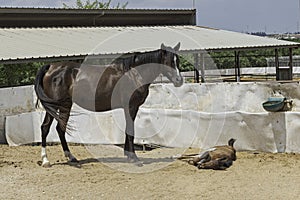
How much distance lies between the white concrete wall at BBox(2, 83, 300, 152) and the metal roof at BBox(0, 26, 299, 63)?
12.3ft

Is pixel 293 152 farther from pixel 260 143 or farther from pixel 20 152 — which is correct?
pixel 20 152

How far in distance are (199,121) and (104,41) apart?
961 centimetres

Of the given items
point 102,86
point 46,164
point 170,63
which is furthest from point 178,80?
point 46,164

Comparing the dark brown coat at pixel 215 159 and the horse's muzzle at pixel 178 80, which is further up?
the horse's muzzle at pixel 178 80

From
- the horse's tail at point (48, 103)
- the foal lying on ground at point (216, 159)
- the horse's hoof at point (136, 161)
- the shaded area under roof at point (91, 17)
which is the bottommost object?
the horse's hoof at point (136, 161)

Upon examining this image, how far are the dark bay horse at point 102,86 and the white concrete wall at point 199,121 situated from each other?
1.28 m

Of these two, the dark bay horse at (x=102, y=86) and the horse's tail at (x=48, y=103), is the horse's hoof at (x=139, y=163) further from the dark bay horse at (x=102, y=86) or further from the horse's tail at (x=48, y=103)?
the horse's tail at (x=48, y=103)

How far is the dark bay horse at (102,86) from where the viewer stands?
7645 mm

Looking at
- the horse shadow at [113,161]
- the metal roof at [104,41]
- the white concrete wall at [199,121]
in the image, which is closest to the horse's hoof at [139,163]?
the horse shadow at [113,161]

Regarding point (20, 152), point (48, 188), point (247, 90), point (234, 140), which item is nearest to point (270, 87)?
point (247, 90)

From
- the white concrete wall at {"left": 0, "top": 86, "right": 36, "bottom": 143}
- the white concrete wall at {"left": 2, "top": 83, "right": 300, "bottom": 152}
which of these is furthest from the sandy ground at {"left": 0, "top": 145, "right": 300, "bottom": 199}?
the white concrete wall at {"left": 0, "top": 86, "right": 36, "bottom": 143}

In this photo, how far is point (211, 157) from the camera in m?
6.84

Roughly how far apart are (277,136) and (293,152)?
33 cm

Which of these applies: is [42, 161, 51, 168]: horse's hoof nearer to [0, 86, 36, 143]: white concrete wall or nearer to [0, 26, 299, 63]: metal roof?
[0, 86, 36, 143]: white concrete wall
